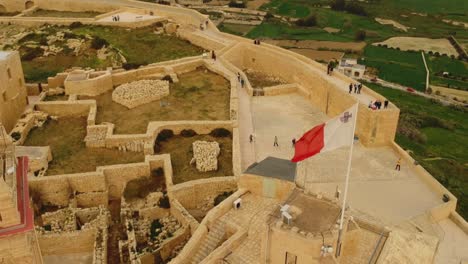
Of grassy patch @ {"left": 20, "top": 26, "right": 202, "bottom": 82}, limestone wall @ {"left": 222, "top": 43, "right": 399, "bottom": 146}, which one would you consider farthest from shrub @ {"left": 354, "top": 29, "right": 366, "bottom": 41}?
limestone wall @ {"left": 222, "top": 43, "right": 399, "bottom": 146}

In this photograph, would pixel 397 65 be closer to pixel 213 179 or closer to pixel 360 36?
pixel 360 36

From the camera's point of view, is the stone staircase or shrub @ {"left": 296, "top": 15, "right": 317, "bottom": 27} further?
shrub @ {"left": 296, "top": 15, "right": 317, "bottom": 27}

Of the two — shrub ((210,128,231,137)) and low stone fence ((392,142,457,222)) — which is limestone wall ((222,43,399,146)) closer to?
low stone fence ((392,142,457,222))

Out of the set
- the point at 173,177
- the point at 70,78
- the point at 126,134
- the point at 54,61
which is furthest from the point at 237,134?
the point at 54,61

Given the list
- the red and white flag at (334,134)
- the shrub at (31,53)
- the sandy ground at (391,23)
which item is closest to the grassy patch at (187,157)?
the red and white flag at (334,134)

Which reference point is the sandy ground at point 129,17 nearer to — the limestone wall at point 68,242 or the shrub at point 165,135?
the shrub at point 165,135

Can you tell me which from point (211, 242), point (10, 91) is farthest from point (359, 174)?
point (10, 91)

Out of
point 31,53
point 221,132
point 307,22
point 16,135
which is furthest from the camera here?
point 307,22
